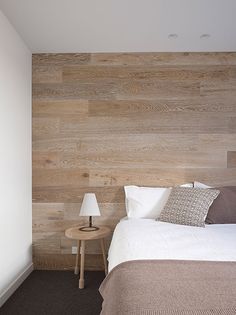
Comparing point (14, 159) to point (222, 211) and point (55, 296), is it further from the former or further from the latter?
point (222, 211)

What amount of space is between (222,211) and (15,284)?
1965 millimetres

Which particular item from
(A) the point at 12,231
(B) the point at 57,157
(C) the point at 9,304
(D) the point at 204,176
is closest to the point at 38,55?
(B) the point at 57,157

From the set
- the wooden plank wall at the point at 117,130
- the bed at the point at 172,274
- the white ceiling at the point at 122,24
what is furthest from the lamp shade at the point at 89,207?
the white ceiling at the point at 122,24

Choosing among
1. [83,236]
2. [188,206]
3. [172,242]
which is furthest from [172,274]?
[83,236]

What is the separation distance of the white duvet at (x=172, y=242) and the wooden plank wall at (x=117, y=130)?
747 mm

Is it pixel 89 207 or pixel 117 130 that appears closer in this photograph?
pixel 89 207

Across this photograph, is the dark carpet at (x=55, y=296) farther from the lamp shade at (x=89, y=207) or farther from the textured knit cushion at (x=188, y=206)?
the textured knit cushion at (x=188, y=206)

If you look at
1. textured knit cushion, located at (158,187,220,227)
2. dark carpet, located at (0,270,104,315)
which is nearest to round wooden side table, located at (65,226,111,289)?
dark carpet, located at (0,270,104,315)

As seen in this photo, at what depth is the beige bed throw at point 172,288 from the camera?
108cm

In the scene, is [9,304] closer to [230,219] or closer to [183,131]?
[230,219]

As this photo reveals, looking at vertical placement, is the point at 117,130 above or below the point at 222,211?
above

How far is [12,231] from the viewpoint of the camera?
2623 millimetres

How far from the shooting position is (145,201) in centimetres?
292

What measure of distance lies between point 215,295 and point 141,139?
2.14 metres
